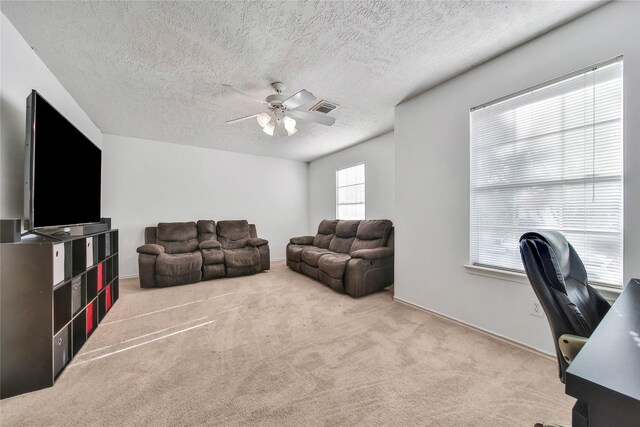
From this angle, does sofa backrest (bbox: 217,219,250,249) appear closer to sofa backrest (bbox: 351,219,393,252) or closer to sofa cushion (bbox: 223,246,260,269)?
sofa cushion (bbox: 223,246,260,269)

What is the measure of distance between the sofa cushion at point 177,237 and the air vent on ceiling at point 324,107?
10.2ft

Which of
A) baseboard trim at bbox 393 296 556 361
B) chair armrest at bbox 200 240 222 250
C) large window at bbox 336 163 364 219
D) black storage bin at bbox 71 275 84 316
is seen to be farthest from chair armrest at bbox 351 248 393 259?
black storage bin at bbox 71 275 84 316

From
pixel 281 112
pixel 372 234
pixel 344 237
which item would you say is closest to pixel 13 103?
pixel 281 112

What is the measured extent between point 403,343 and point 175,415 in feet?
5.47

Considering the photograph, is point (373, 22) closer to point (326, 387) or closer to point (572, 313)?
point (572, 313)

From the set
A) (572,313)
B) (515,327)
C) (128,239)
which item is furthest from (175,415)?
(128,239)

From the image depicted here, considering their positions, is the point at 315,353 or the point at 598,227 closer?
the point at 598,227

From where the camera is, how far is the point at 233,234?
4848 millimetres

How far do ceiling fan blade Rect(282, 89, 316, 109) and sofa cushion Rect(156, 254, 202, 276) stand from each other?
2794mm

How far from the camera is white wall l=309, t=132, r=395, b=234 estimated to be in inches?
163

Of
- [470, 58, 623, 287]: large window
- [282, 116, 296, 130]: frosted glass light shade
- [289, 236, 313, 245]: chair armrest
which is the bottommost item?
[289, 236, 313, 245]: chair armrest

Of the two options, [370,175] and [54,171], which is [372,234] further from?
[54,171]

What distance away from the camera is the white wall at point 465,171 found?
60.5 inches

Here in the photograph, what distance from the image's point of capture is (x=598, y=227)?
1.67m
